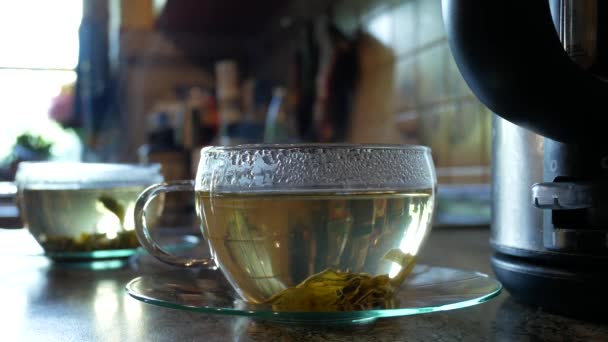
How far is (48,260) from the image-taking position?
1.79ft

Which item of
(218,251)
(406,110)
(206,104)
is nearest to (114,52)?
(206,104)

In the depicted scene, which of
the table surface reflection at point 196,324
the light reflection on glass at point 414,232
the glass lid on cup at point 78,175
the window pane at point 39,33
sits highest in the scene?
the window pane at point 39,33

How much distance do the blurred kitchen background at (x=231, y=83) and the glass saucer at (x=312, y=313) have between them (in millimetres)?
312

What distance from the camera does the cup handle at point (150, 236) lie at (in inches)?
12.9

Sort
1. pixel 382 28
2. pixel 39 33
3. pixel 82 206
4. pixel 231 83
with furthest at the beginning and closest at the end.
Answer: pixel 39 33 → pixel 231 83 → pixel 382 28 → pixel 82 206

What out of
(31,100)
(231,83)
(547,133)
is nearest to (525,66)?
(547,133)

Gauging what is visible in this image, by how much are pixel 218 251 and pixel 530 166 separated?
5.6 inches

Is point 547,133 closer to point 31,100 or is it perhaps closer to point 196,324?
point 196,324

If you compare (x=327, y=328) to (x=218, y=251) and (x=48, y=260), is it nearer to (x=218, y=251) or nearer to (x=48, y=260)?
(x=218, y=251)

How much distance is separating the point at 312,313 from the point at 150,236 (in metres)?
0.12

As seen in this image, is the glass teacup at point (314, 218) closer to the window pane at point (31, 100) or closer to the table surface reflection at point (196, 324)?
the table surface reflection at point (196, 324)

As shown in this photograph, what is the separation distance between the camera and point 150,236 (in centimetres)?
34

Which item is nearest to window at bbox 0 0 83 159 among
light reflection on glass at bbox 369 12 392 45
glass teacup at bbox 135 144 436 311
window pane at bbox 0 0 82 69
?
window pane at bbox 0 0 82 69

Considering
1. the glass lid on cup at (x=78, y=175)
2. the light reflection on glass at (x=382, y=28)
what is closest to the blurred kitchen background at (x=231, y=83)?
the light reflection on glass at (x=382, y=28)
